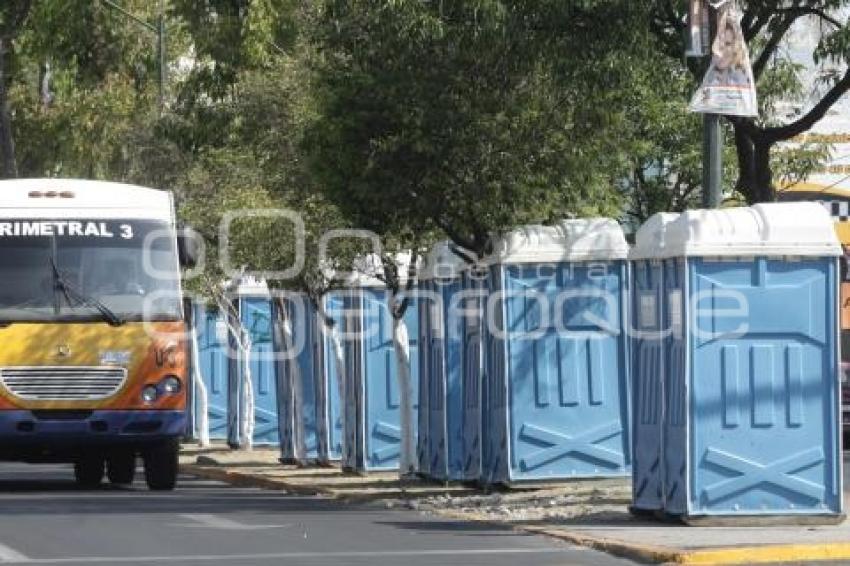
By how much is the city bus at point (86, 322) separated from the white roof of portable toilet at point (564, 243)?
11.6ft

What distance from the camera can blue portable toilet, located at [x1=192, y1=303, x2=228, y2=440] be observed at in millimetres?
40031

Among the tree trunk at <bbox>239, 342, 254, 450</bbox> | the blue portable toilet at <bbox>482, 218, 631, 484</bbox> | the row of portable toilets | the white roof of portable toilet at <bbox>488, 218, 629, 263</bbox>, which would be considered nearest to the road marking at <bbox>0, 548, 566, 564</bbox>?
the row of portable toilets

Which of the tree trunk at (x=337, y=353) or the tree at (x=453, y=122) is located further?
the tree trunk at (x=337, y=353)

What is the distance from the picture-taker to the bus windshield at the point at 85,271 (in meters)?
22.4

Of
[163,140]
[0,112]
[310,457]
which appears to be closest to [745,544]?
[310,457]

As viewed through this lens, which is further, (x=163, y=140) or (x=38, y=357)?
(x=163, y=140)

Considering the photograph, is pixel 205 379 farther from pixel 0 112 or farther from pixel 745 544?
pixel 745 544

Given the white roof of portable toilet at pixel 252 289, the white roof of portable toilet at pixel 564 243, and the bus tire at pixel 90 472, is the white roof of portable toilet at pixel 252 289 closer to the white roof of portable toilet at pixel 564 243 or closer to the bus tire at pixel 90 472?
the bus tire at pixel 90 472

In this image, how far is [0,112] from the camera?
46.8 m

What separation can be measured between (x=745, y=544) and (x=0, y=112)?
110 ft

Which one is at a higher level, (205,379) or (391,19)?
(391,19)

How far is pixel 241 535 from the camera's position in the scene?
1741cm

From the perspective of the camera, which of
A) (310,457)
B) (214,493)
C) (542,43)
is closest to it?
(542,43)

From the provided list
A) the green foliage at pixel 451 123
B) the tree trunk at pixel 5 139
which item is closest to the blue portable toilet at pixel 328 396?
the green foliage at pixel 451 123
